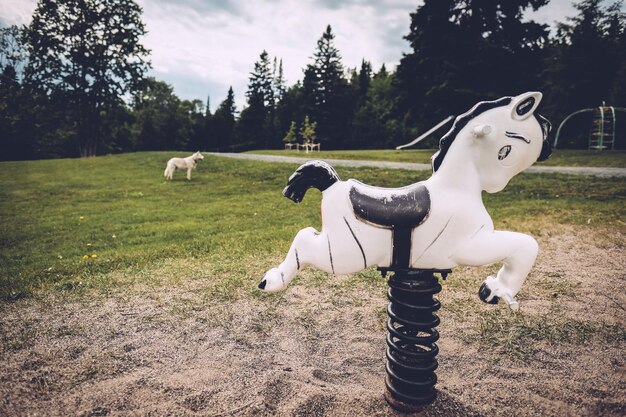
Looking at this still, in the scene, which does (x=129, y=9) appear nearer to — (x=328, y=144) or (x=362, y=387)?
(x=328, y=144)

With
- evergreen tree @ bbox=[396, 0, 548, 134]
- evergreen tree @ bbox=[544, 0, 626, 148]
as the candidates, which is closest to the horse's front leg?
evergreen tree @ bbox=[396, 0, 548, 134]

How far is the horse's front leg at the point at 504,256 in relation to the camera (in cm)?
186

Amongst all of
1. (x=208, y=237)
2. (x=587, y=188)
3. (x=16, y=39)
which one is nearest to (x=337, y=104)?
(x=16, y=39)

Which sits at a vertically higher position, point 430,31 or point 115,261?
point 430,31

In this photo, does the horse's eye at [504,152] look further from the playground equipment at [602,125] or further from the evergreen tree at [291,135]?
the evergreen tree at [291,135]

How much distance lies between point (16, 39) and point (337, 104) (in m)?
30.8

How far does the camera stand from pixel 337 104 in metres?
46.9

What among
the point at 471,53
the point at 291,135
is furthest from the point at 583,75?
the point at 291,135

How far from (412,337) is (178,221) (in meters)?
6.69

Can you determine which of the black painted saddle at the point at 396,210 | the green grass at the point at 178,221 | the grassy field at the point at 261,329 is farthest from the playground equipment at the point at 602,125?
the black painted saddle at the point at 396,210

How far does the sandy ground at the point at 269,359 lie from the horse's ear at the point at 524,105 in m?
1.74

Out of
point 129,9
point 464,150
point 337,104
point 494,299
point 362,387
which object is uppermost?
point 129,9

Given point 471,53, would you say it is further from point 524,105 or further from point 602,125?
point 524,105

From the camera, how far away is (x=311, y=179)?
80.4 inches
